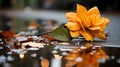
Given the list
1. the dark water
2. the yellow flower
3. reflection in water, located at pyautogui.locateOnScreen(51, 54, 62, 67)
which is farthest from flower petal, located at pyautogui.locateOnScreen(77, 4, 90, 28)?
reflection in water, located at pyautogui.locateOnScreen(51, 54, 62, 67)

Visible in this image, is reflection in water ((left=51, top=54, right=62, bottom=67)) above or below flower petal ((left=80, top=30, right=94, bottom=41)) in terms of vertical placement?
below

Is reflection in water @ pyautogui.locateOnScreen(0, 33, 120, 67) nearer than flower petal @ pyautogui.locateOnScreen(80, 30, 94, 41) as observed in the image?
Yes

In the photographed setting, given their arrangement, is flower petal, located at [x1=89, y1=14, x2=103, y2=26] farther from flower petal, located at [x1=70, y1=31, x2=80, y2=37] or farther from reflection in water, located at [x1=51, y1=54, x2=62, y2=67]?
reflection in water, located at [x1=51, y1=54, x2=62, y2=67]

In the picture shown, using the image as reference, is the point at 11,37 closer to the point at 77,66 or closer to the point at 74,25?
the point at 74,25

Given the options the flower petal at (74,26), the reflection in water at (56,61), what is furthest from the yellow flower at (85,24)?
the reflection in water at (56,61)

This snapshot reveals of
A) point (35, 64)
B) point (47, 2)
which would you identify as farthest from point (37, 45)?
point (47, 2)

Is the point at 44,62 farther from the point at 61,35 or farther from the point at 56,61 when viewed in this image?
the point at 61,35

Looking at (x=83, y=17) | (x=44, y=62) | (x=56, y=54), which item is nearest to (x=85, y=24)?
(x=83, y=17)
